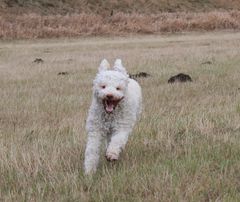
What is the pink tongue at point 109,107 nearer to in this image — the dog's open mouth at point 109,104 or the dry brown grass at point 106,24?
the dog's open mouth at point 109,104

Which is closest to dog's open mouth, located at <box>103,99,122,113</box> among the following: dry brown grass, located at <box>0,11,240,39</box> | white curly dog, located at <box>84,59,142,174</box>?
white curly dog, located at <box>84,59,142,174</box>

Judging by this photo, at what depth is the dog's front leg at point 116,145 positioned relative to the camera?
207 inches

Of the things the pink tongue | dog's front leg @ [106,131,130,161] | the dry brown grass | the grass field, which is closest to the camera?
the grass field

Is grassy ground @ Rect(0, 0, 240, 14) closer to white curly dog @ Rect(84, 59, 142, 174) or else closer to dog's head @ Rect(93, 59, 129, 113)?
white curly dog @ Rect(84, 59, 142, 174)

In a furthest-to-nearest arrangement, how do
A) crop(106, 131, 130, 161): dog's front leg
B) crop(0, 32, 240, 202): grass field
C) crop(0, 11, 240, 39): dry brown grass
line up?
1. crop(0, 11, 240, 39): dry brown grass
2. crop(106, 131, 130, 161): dog's front leg
3. crop(0, 32, 240, 202): grass field

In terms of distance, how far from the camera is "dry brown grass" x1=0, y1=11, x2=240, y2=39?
126ft

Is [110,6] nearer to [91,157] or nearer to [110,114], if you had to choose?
[110,114]

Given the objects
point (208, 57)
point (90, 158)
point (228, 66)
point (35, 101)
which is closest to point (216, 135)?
point (90, 158)

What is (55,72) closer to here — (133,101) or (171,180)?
(133,101)

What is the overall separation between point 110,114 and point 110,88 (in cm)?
46

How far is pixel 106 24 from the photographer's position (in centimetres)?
4166

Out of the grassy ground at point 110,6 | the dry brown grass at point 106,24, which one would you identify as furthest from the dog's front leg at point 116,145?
the grassy ground at point 110,6

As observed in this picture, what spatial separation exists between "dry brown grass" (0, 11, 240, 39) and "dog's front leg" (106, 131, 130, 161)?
32.3m

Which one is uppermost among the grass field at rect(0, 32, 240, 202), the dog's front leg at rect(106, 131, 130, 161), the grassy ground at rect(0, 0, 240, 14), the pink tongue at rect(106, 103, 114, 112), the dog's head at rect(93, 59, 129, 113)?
the dog's head at rect(93, 59, 129, 113)
